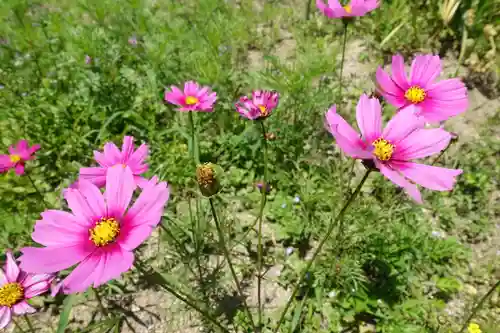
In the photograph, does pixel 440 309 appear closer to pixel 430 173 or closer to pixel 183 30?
pixel 430 173

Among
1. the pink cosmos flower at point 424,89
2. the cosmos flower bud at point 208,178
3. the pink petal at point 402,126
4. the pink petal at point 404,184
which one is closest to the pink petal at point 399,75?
the pink cosmos flower at point 424,89

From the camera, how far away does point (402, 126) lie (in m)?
0.96

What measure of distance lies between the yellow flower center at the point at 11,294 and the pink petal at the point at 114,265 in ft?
2.01

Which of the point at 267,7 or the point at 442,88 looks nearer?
the point at 442,88

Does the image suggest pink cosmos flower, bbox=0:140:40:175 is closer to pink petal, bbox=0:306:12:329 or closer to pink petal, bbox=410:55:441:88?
pink petal, bbox=0:306:12:329

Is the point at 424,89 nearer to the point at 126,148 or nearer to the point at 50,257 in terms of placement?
the point at 126,148

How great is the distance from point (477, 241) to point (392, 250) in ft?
2.05

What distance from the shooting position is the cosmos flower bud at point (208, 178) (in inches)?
34.7

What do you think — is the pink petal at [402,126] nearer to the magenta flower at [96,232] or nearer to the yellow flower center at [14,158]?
the magenta flower at [96,232]

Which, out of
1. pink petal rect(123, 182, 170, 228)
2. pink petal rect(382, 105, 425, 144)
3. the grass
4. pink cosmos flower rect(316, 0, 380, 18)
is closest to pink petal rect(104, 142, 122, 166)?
the grass

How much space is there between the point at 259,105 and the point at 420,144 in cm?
77

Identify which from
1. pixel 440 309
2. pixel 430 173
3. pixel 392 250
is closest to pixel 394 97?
pixel 430 173

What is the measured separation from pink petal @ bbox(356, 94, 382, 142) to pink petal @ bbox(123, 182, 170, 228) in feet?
1.81

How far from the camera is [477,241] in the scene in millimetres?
1891
